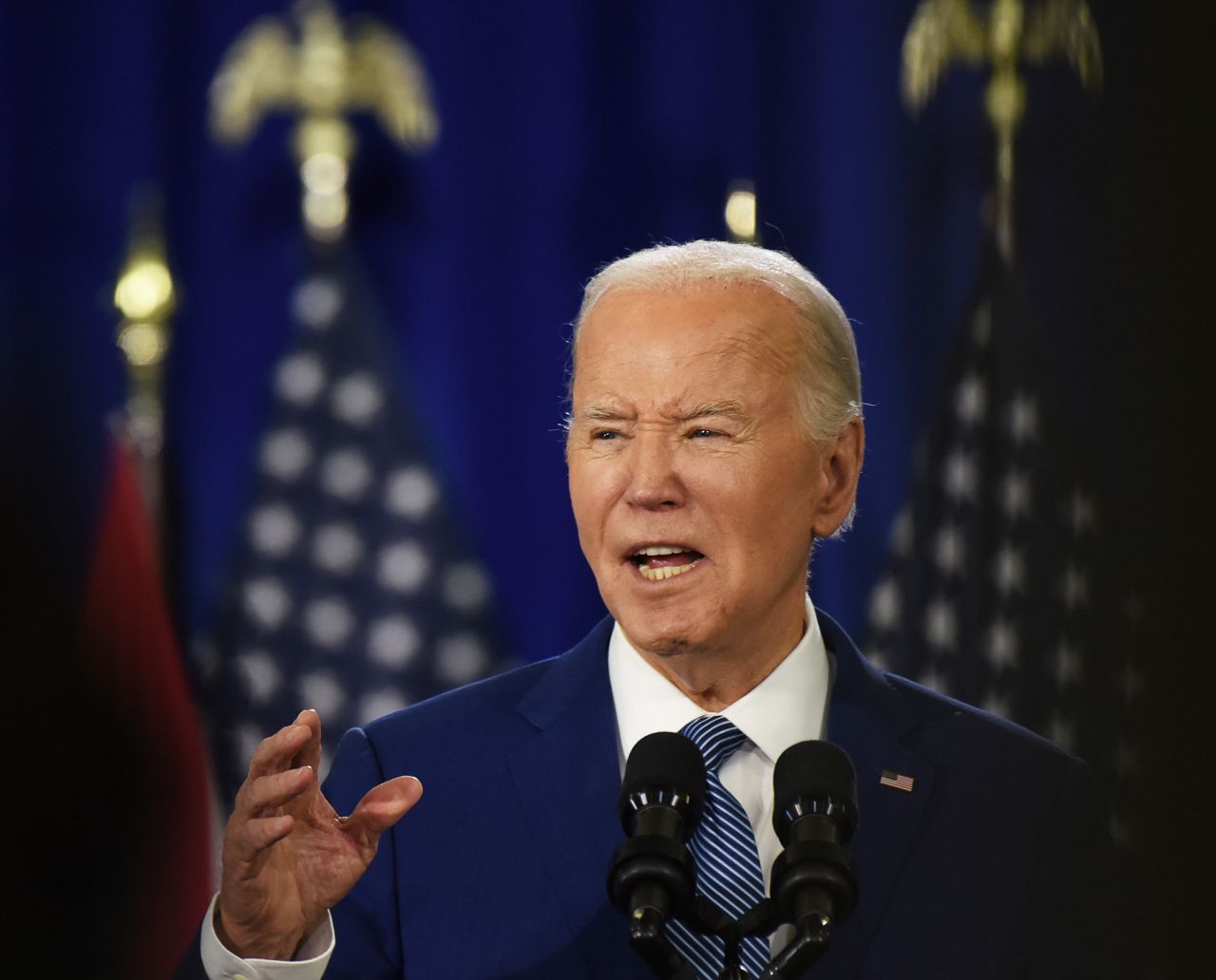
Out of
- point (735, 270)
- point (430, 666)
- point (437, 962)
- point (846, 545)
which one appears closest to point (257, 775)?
point (437, 962)

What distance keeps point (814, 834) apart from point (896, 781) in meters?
0.68

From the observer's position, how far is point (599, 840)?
6.13 ft

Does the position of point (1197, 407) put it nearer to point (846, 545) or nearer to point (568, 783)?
point (846, 545)

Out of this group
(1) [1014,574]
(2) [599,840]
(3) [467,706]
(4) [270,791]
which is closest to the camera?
(4) [270,791]

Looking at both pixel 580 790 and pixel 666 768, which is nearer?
pixel 666 768

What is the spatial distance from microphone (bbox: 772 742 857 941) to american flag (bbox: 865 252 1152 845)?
6.28 ft

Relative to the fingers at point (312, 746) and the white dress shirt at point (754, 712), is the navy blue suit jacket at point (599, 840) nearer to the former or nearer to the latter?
the white dress shirt at point (754, 712)

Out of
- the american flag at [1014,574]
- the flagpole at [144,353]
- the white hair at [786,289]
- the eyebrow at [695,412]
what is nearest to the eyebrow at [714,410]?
the eyebrow at [695,412]

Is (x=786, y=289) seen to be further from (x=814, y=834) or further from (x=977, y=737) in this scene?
(x=814, y=834)

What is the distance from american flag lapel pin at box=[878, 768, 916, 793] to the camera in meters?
1.95

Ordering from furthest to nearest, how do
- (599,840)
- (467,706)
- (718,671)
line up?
1. (467,706)
2. (718,671)
3. (599,840)

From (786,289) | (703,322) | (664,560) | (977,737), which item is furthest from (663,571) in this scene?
(977,737)

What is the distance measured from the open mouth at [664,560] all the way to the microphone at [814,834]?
1.63 ft

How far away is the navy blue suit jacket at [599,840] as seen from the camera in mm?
1812
